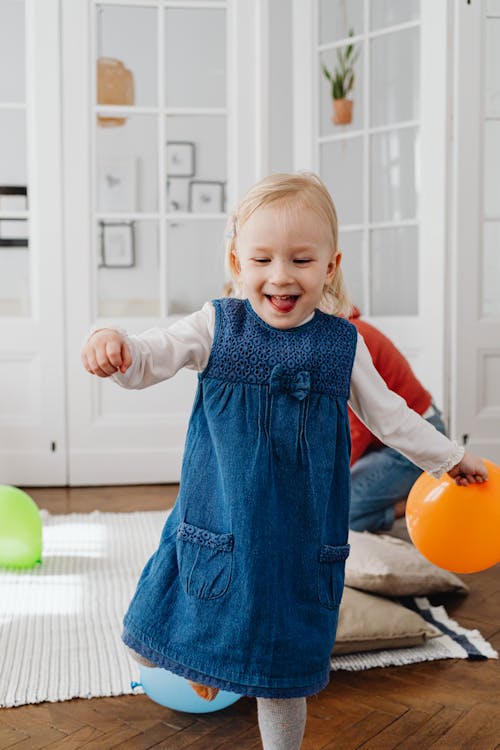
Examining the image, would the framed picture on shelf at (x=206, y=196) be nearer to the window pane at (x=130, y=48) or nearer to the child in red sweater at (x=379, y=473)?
the window pane at (x=130, y=48)

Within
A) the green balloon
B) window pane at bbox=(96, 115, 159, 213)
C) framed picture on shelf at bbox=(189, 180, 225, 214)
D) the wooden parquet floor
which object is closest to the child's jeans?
the wooden parquet floor

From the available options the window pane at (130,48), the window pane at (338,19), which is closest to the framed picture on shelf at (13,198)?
the window pane at (130,48)

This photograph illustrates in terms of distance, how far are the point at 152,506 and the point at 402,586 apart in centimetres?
156

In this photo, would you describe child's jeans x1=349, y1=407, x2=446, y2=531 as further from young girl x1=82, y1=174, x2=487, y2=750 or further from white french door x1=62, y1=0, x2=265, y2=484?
white french door x1=62, y1=0, x2=265, y2=484

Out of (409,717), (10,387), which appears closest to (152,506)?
(10,387)

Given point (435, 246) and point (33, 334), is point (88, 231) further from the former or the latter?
point (435, 246)

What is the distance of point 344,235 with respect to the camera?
4133mm

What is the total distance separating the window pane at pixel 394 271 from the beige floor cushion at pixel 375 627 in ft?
7.12

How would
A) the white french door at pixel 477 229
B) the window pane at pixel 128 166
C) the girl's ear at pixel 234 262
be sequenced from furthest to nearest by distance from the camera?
the window pane at pixel 128 166
the white french door at pixel 477 229
the girl's ear at pixel 234 262

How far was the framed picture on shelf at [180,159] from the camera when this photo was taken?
4098 mm

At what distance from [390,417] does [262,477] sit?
0.25 meters

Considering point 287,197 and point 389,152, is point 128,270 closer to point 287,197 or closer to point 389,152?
point 389,152

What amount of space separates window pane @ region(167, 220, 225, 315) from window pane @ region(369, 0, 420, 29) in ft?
3.82

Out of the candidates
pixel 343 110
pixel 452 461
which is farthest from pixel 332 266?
Result: pixel 343 110
